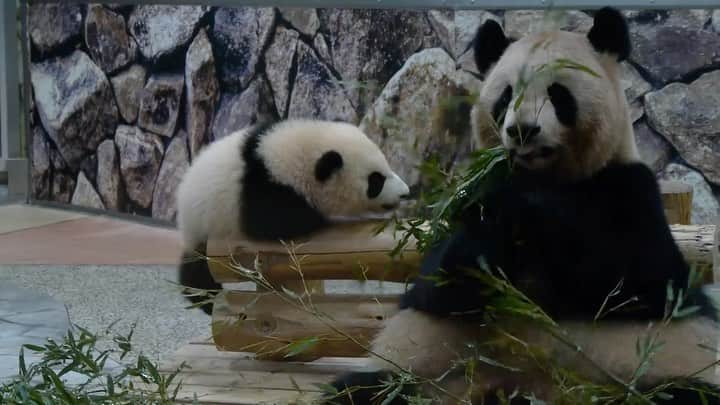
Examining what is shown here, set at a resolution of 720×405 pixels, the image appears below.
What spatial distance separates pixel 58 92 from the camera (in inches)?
159

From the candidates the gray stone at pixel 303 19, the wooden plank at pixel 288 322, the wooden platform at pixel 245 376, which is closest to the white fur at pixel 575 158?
the wooden platform at pixel 245 376

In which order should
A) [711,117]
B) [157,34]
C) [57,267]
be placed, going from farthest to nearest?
[57,267], [157,34], [711,117]

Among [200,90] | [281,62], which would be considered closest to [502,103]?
[281,62]

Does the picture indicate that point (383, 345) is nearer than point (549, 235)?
No

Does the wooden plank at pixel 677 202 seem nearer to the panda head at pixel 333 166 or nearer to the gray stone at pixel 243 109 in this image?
the panda head at pixel 333 166

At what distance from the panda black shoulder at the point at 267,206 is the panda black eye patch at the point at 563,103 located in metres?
0.97

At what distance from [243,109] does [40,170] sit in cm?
142

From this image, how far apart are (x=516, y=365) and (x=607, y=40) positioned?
576mm

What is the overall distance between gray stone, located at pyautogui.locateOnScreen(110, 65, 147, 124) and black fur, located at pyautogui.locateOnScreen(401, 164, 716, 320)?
2.30m

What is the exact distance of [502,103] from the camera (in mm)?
1547

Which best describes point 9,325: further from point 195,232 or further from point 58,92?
point 58,92

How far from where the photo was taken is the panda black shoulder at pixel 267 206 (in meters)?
2.33

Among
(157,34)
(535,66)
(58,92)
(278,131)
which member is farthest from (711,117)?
(58,92)

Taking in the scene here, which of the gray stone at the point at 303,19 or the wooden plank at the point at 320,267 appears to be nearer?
the wooden plank at the point at 320,267
